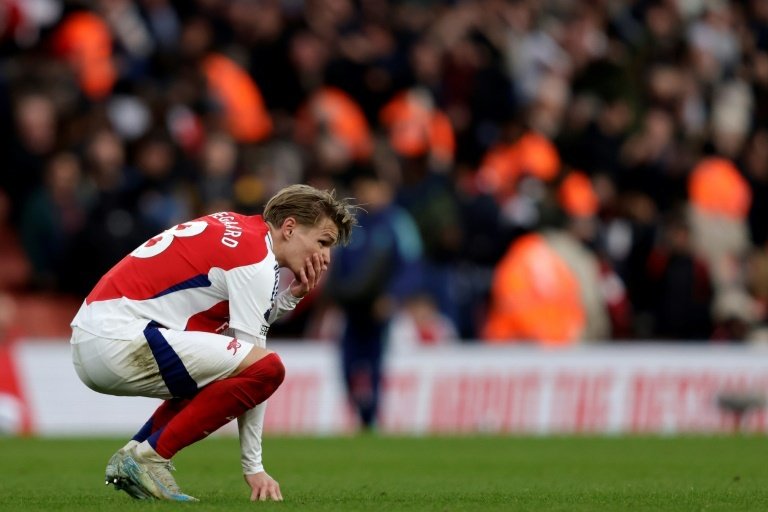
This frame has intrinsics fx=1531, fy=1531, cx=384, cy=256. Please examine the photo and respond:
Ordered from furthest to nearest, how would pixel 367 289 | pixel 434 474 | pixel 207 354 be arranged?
1. pixel 367 289
2. pixel 434 474
3. pixel 207 354

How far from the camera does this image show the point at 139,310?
7.27 metres

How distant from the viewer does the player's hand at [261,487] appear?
7.39 metres

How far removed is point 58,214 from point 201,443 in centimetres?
306

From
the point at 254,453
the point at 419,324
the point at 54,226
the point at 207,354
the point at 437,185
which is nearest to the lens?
the point at 207,354

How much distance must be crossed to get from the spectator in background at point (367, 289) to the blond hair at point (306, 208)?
7.30 meters

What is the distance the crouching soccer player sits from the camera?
7.17m

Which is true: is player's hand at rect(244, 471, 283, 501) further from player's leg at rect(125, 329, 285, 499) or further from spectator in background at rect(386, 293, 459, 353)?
spectator in background at rect(386, 293, 459, 353)

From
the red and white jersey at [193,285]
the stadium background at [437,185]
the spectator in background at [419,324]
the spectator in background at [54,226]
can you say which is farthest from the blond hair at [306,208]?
the spectator in background at [419,324]

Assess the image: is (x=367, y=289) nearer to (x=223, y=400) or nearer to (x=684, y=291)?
(x=684, y=291)

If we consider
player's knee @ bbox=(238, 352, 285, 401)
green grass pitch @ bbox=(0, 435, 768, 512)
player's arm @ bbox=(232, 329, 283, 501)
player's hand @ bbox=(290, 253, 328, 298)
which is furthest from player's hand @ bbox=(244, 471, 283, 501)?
player's hand @ bbox=(290, 253, 328, 298)

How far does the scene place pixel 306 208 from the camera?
7445 mm

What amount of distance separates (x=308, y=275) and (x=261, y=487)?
1.05 metres

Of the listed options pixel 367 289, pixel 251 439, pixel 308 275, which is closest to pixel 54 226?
pixel 367 289

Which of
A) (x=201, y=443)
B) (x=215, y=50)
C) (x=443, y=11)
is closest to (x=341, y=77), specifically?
(x=215, y=50)
